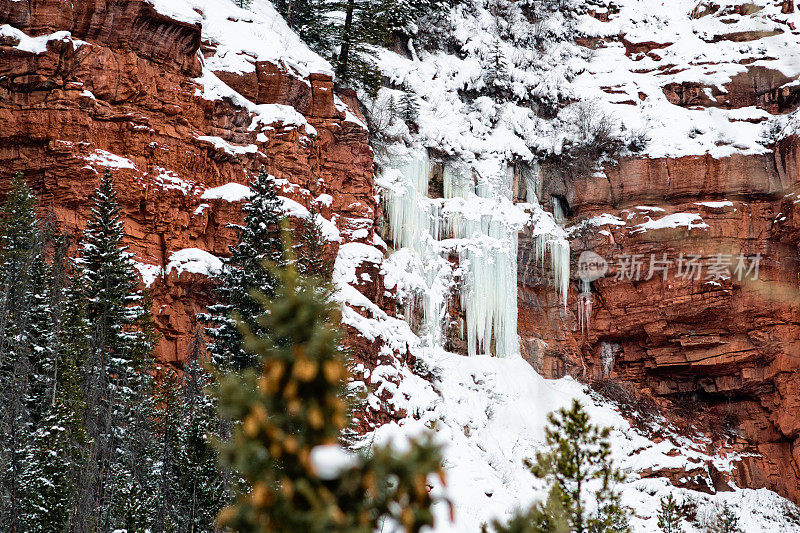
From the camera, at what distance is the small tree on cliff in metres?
11.4

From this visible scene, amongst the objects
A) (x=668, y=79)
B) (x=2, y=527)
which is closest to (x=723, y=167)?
(x=668, y=79)

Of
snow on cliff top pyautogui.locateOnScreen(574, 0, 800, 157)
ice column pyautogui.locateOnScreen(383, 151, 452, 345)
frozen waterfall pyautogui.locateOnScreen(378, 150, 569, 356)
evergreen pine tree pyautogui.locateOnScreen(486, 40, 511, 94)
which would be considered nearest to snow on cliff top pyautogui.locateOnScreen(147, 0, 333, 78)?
ice column pyautogui.locateOnScreen(383, 151, 452, 345)

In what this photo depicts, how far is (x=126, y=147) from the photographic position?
15992 millimetres

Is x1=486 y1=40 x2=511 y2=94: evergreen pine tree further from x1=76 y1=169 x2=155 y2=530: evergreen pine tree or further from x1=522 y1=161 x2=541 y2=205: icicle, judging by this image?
x1=76 y1=169 x2=155 y2=530: evergreen pine tree

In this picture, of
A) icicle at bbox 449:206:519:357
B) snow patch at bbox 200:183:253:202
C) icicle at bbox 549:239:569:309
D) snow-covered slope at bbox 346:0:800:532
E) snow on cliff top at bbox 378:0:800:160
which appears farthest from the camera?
snow on cliff top at bbox 378:0:800:160

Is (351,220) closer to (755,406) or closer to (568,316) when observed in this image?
(568,316)

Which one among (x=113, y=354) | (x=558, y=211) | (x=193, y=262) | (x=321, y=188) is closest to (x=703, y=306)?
(x=558, y=211)

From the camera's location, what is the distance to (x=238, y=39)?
1905cm

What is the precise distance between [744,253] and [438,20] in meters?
16.4

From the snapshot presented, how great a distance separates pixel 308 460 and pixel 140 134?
51.8 ft

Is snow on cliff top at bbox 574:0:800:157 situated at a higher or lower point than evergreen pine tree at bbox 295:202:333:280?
higher

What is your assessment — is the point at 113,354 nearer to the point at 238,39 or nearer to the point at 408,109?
the point at 238,39

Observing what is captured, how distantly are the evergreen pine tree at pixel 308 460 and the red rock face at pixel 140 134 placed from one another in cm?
1431

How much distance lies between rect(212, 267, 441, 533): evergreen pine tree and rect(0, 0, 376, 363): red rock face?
14308 millimetres
